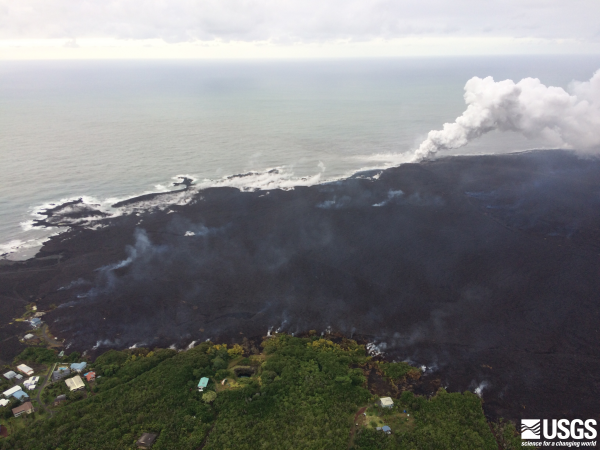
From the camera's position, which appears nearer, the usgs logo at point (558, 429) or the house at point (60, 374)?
the usgs logo at point (558, 429)

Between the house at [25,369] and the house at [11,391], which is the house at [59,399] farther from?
the house at [25,369]

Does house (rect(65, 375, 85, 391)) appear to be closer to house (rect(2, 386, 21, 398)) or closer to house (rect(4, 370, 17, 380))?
house (rect(2, 386, 21, 398))

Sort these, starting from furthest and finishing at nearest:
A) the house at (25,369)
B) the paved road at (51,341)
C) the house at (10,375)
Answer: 1. the paved road at (51,341)
2. the house at (25,369)
3. the house at (10,375)

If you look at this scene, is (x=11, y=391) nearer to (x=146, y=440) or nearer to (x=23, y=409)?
(x=23, y=409)

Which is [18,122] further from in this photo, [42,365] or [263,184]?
[42,365]

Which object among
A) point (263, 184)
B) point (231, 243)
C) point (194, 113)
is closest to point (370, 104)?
point (194, 113)

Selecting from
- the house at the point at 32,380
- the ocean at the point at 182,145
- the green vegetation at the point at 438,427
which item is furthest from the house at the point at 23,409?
the ocean at the point at 182,145

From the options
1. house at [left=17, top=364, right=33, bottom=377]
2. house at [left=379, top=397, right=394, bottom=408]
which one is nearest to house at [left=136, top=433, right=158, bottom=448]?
house at [left=17, top=364, right=33, bottom=377]
